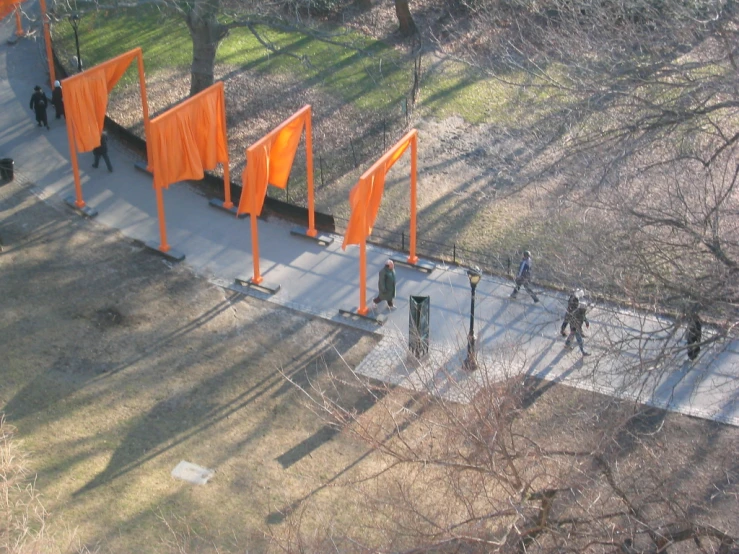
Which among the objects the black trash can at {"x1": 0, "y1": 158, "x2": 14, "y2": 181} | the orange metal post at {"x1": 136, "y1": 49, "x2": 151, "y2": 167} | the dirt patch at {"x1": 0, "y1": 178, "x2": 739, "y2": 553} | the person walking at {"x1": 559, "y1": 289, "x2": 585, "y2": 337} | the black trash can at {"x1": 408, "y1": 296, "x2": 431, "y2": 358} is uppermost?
the orange metal post at {"x1": 136, "y1": 49, "x2": 151, "y2": 167}

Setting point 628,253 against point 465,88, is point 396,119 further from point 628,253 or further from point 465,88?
point 628,253

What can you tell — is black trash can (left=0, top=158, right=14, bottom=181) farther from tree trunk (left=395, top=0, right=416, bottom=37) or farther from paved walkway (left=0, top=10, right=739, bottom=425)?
tree trunk (left=395, top=0, right=416, bottom=37)

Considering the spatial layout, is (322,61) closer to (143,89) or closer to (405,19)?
(405,19)

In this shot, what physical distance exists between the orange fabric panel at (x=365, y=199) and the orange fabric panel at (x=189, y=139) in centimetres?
374

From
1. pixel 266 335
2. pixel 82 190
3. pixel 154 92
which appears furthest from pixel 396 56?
pixel 266 335

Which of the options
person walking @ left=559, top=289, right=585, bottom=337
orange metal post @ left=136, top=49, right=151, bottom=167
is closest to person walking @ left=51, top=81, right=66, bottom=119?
orange metal post @ left=136, top=49, right=151, bottom=167

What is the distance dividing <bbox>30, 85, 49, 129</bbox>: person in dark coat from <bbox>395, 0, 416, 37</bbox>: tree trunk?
10.5 m

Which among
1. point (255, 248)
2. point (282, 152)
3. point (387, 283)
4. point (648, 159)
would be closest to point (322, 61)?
point (282, 152)

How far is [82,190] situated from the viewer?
818 inches

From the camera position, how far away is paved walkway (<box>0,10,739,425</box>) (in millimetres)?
15383

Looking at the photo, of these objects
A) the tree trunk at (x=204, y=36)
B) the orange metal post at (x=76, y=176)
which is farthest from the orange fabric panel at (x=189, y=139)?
the tree trunk at (x=204, y=36)

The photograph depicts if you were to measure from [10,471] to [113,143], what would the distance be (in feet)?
37.1

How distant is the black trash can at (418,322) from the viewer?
15997mm

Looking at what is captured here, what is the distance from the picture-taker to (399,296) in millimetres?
18047
